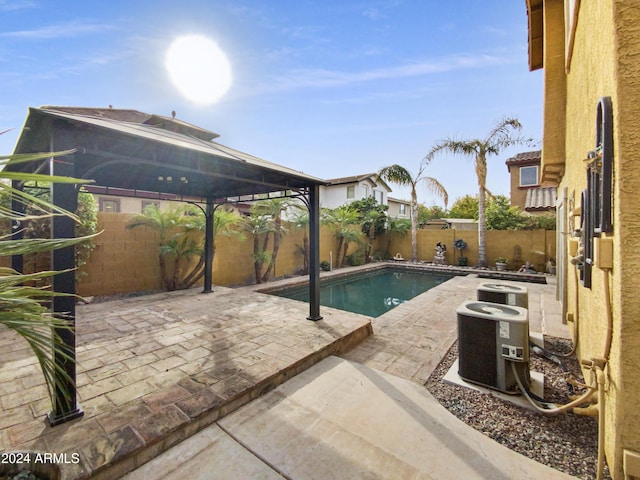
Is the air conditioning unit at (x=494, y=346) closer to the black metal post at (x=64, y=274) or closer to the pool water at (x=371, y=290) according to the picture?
the black metal post at (x=64, y=274)

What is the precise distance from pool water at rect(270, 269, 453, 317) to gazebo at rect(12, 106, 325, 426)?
152 inches

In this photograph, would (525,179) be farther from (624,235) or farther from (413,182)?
(624,235)

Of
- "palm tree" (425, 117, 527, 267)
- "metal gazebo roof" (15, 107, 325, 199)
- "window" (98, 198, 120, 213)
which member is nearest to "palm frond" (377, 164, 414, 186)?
"palm tree" (425, 117, 527, 267)

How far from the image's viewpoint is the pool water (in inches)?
351

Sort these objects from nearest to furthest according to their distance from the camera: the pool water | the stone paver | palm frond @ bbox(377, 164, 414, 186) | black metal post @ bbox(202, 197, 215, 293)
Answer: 1. the stone paver
2. black metal post @ bbox(202, 197, 215, 293)
3. the pool water
4. palm frond @ bbox(377, 164, 414, 186)

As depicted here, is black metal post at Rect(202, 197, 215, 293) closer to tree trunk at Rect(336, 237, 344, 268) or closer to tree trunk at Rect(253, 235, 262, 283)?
tree trunk at Rect(253, 235, 262, 283)

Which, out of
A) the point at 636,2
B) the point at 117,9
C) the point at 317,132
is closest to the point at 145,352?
the point at 636,2

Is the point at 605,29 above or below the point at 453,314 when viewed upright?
above

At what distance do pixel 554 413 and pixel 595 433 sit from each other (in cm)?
32

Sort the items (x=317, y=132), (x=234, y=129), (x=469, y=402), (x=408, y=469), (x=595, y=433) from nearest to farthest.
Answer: (x=408, y=469)
(x=595, y=433)
(x=469, y=402)
(x=234, y=129)
(x=317, y=132)

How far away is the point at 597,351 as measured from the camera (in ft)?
8.75

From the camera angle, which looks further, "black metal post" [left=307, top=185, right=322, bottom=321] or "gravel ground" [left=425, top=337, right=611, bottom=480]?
"black metal post" [left=307, top=185, right=322, bottom=321]

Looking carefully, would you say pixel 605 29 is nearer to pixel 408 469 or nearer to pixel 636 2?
pixel 636 2

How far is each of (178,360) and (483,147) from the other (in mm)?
14240
